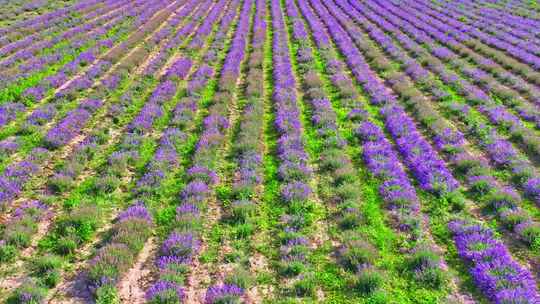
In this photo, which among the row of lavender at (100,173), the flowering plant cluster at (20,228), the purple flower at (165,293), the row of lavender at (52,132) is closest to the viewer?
the purple flower at (165,293)

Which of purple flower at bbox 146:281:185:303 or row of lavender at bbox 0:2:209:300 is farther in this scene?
row of lavender at bbox 0:2:209:300

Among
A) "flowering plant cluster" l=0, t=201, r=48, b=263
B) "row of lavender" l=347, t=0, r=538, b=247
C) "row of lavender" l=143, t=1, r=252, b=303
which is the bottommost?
"row of lavender" l=347, t=0, r=538, b=247

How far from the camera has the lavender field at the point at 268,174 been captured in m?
8.20

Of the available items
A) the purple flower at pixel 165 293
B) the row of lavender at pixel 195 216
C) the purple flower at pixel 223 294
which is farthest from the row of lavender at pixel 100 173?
the purple flower at pixel 223 294

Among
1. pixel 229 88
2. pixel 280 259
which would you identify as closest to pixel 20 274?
pixel 280 259

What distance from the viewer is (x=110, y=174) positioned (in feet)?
38.7

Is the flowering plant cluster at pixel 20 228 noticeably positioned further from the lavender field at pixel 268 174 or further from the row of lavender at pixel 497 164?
the row of lavender at pixel 497 164

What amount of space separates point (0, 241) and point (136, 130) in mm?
6142

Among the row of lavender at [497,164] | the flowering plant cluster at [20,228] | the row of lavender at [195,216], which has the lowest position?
the row of lavender at [497,164]

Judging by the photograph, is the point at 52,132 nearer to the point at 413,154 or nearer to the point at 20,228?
the point at 20,228

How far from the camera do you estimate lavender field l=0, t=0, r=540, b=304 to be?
26.9ft

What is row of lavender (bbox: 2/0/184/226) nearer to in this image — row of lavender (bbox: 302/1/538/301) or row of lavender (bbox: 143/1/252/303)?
row of lavender (bbox: 143/1/252/303)

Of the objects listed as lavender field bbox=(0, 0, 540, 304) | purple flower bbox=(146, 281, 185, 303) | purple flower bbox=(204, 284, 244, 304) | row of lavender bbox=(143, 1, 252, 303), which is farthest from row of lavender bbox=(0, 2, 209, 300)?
purple flower bbox=(204, 284, 244, 304)

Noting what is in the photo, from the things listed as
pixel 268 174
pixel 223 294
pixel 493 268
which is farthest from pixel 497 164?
pixel 223 294
